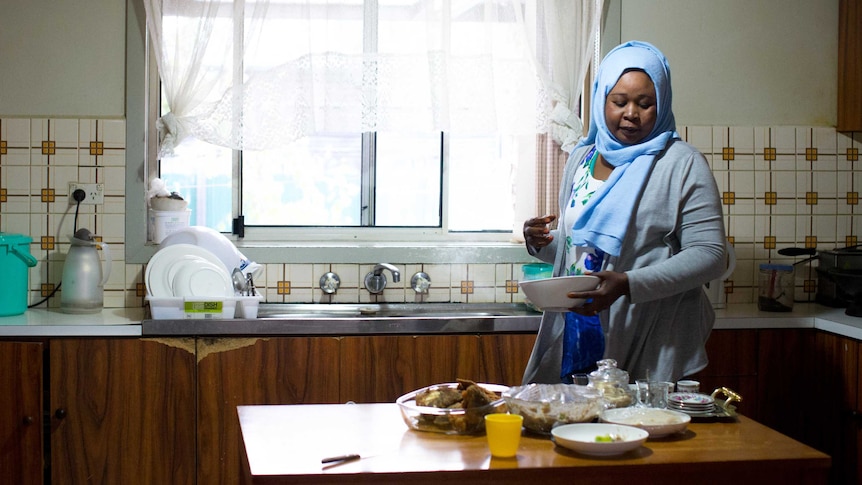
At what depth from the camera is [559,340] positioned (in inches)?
96.0

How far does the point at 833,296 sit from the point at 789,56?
97cm

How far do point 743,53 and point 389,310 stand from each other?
1.72 m

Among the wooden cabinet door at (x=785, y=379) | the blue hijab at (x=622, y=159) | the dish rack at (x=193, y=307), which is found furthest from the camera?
the wooden cabinet door at (x=785, y=379)

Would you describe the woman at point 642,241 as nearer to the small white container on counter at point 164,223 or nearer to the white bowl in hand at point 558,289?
the white bowl in hand at point 558,289

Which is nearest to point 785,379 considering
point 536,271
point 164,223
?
point 536,271

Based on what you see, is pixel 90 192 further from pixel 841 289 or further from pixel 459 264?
pixel 841 289

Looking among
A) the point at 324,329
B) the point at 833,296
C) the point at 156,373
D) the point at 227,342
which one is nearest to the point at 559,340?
the point at 324,329

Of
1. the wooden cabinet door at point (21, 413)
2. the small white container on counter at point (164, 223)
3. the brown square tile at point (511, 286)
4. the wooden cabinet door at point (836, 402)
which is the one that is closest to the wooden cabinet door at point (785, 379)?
the wooden cabinet door at point (836, 402)

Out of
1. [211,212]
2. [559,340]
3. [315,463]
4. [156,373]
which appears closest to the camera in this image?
[315,463]

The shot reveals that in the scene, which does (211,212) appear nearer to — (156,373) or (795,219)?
(156,373)

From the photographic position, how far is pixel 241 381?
301cm

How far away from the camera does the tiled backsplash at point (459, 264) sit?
343 cm

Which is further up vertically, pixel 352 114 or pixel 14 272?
pixel 352 114

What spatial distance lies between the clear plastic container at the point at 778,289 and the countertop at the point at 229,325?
12 cm
